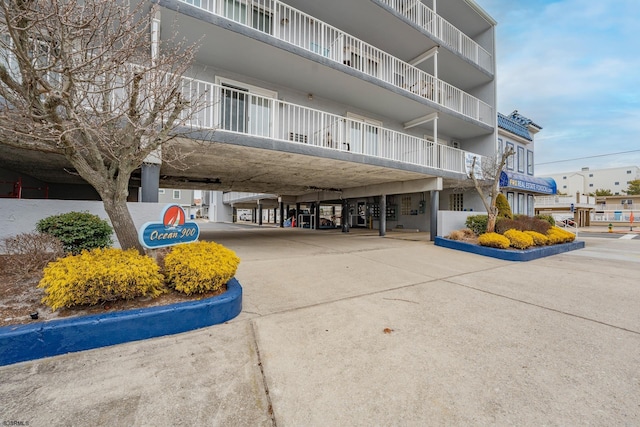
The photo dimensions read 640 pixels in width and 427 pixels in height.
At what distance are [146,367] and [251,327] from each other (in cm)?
108

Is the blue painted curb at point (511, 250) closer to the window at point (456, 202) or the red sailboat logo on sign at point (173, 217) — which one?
the window at point (456, 202)

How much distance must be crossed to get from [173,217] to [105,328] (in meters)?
1.69

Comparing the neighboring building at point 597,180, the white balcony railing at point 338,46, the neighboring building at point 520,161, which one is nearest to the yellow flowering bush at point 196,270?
the white balcony railing at point 338,46

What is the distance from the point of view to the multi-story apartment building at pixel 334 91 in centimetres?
680

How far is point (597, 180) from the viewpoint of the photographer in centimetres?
5812

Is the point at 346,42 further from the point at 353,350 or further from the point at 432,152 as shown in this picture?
the point at 353,350

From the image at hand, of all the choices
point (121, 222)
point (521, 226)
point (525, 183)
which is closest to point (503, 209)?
point (521, 226)

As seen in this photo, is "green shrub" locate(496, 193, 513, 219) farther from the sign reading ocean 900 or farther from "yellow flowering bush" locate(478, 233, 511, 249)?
the sign reading ocean 900

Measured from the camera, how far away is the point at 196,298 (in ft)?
10.7

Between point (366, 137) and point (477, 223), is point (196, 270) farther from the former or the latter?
point (477, 223)

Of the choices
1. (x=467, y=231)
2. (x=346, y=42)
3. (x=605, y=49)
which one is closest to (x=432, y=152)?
(x=467, y=231)

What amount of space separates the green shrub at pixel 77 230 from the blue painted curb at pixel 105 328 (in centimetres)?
272

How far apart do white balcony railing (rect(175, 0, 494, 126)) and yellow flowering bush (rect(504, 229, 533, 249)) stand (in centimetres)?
605

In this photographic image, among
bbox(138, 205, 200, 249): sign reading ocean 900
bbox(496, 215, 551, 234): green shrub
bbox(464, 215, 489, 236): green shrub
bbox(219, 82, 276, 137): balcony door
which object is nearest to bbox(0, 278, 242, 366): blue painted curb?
bbox(138, 205, 200, 249): sign reading ocean 900
